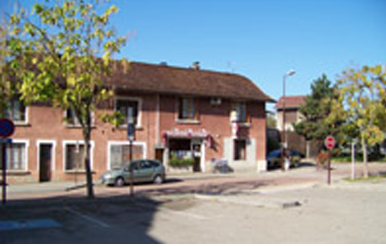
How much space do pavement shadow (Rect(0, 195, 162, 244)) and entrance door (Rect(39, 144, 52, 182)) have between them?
11098mm

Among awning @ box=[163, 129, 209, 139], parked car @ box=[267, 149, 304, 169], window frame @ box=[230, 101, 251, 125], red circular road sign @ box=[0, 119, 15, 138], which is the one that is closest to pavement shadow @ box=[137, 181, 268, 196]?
red circular road sign @ box=[0, 119, 15, 138]

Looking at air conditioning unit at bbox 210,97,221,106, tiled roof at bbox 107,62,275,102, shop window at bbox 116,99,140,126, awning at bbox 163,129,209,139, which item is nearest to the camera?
shop window at bbox 116,99,140,126

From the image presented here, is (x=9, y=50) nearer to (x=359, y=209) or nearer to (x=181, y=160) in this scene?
(x=359, y=209)

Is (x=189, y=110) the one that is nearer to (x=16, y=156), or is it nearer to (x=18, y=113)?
(x=18, y=113)

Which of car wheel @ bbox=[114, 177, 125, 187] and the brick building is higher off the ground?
the brick building

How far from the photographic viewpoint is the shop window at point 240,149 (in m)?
33.7

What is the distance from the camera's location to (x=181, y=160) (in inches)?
1205

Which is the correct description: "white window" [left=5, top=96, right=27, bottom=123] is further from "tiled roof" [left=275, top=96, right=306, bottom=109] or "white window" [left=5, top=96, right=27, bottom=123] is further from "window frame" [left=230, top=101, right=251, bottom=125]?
"tiled roof" [left=275, top=96, right=306, bottom=109]

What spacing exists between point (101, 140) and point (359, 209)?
17.7 meters

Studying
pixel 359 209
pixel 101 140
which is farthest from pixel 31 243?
pixel 101 140

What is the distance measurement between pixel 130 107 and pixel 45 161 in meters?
6.26

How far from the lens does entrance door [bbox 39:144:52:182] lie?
26.4 meters

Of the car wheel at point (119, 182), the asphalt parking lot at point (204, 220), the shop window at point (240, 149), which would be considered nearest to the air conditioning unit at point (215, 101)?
the shop window at point (240, 149)

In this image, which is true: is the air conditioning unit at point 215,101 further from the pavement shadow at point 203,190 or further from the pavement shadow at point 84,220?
the pavement shadow at point 84,220
